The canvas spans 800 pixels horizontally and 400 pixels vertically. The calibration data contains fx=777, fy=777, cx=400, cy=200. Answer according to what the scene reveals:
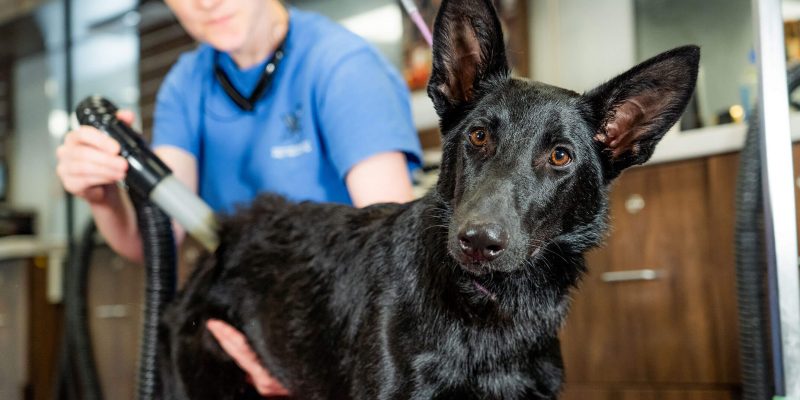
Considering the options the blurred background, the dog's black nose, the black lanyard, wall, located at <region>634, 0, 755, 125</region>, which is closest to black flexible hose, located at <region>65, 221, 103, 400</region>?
the blurred background

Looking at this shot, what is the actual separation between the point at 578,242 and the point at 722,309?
1.16 m

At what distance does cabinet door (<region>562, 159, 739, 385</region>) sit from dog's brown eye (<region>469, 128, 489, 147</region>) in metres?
1.11

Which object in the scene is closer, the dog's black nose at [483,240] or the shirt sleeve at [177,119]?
the dog's black nose at [483,240]

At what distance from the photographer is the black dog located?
114cm

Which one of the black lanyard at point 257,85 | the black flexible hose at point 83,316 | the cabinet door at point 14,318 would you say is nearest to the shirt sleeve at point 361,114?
the black lanyard at point 257,85

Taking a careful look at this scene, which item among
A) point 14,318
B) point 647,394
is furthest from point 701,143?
point 14,318

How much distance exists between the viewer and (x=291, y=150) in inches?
72.8

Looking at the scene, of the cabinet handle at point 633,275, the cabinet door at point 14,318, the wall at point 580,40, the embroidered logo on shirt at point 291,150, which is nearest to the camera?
the embroidered logo on shirt at point 291,150

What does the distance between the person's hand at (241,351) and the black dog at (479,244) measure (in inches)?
3.5

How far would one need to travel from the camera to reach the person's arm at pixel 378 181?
1.67m

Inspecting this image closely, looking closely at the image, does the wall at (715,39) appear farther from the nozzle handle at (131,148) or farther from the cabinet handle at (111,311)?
the cabinet handle at (111,311)

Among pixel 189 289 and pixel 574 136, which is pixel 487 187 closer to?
pixel 574 136

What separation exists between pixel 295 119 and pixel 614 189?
3.37 ft

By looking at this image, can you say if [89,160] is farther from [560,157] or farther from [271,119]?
[560,157]
